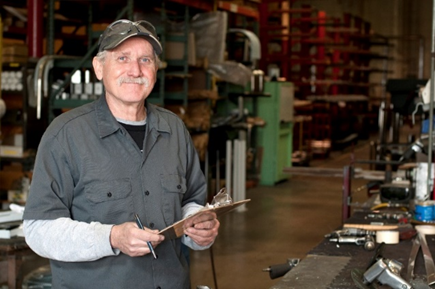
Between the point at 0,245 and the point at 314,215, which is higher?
the point at 0,245

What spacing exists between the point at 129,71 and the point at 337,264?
1020 mm

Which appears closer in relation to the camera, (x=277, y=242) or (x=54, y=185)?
(x=54, y=185)

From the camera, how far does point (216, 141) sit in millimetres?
9125

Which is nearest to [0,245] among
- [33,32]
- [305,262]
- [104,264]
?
[104,264]

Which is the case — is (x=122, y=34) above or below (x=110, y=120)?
above

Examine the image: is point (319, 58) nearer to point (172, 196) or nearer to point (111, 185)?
point (172, 196)

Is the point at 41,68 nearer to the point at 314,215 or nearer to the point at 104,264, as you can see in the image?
the point at 314,215

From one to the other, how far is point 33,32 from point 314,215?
3.54 meters

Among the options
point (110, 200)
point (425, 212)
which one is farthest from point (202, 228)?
point (425, 212)

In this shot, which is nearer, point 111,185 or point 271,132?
A: point 111,185

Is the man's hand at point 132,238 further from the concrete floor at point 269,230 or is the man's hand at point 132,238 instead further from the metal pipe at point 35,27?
the metal pipe at point 35,27

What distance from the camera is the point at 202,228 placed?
232cm

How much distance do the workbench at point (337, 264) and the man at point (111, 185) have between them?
13.6 inches

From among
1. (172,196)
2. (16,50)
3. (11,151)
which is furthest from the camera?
(16,50)
